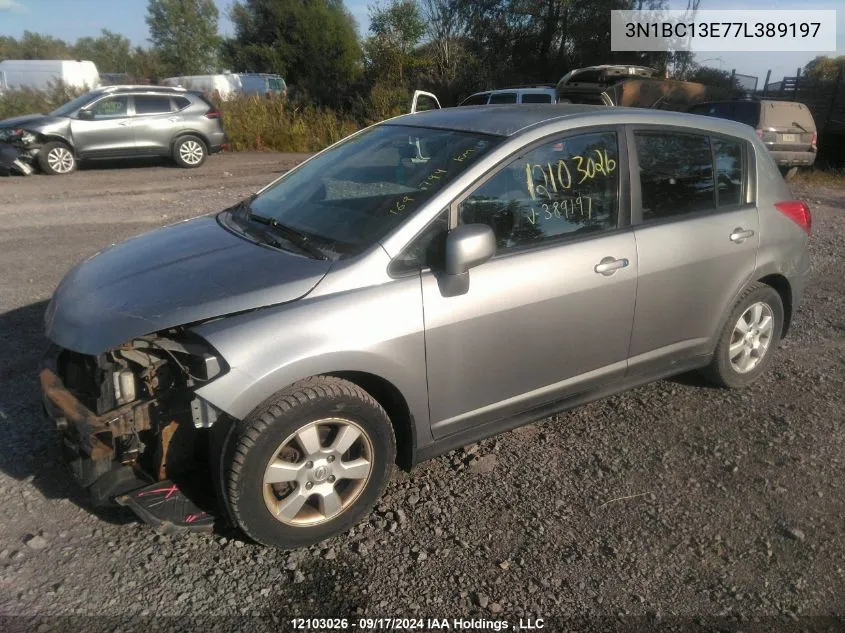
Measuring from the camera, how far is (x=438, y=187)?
10.1ft

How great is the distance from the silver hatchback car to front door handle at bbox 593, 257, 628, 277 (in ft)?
0.05

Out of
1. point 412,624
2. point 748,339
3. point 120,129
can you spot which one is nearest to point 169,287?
point 412,624

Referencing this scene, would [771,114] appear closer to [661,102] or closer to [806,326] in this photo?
[661,102]

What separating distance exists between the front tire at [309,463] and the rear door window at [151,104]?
13.6 meters

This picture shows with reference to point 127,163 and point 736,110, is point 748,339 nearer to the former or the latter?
point 736,110

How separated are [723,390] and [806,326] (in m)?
1.71

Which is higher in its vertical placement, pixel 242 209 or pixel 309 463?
pixel 242 209

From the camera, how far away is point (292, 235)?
3281 millimetres

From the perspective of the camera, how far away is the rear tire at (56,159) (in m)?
13.3

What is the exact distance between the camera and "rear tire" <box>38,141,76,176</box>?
13.3 m

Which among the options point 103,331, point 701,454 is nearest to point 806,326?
point 701,454

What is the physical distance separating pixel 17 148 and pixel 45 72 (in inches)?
546

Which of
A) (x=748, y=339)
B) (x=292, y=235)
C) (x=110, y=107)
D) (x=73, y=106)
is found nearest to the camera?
(x=292, y=235)

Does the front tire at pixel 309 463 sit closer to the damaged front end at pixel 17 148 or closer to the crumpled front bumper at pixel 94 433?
the crumpled front bumper at pixel 94 433
